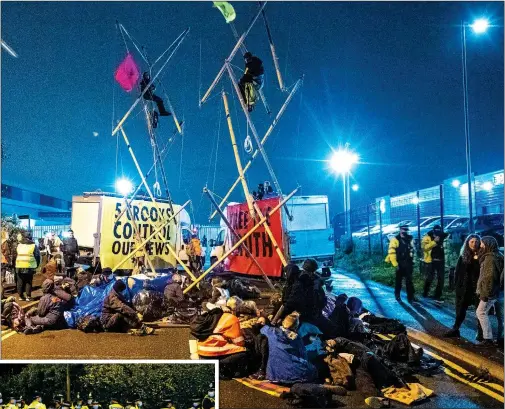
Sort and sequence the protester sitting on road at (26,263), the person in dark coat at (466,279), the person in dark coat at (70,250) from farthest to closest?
the protester sitting on road at (26,263)
the person in dark coat at (70,250)
the person in dark coat at (466,279)

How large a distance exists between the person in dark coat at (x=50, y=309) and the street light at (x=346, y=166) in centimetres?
342

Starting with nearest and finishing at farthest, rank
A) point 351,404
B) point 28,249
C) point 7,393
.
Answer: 1. point 351,404
2. point 7,393
3. point 28,249

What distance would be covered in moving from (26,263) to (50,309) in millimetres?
793

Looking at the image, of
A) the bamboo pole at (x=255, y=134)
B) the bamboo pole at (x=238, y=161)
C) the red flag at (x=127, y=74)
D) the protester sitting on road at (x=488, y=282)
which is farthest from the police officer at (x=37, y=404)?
Result: the protester sitting on road at (x=488, y=282)

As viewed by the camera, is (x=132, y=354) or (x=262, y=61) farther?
(x=262, y=61)

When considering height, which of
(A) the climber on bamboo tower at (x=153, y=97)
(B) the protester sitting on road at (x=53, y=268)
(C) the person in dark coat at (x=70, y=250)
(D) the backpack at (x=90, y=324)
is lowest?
(D) the backpack at (x=90, y=324)

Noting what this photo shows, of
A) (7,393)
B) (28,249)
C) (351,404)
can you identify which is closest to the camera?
(351,404)

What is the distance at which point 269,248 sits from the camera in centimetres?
508

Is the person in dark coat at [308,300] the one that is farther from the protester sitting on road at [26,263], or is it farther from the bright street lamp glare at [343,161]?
the protester sitting on road at [26,263]

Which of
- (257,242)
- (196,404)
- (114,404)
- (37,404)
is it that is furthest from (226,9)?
(37,404)

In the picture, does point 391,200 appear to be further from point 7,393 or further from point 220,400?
point 7,393

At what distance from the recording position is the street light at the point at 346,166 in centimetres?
504

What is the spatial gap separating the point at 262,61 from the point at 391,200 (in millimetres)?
2195

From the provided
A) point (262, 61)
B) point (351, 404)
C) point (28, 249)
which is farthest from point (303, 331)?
point (28, 249)
